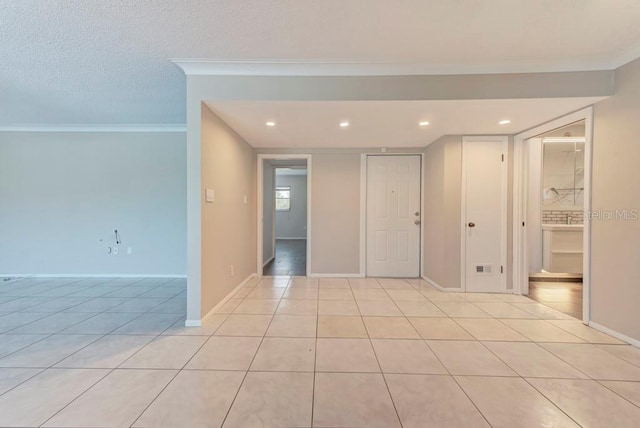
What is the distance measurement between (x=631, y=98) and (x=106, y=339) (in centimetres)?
489

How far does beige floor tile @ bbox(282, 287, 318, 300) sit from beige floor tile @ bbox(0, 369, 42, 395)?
2.13 m

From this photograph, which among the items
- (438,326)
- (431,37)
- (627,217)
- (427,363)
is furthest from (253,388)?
(627,217)

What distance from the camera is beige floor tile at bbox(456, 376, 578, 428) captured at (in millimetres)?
1327

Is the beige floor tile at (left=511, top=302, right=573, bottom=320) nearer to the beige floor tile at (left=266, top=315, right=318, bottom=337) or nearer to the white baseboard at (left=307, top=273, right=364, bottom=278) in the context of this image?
the white baseboard at (left=307, top=273, right=364, bottom=278)

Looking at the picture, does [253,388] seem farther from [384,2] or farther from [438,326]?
[384,2]

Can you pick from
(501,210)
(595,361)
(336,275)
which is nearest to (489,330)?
(595,361)

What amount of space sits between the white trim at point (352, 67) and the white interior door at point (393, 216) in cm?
193

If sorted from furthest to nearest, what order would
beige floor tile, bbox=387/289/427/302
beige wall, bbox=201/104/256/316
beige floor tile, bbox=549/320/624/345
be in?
beige floor tile, bbox=387/289/427/302 < beige wall, bbox=201/104/256/316 < beige floor tile, bbox=549/320/624/345

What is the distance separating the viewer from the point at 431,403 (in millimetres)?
1445

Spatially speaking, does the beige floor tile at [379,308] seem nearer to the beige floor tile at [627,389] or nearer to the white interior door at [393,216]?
the white interior door at [393,216]

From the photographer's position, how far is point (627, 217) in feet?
7.08

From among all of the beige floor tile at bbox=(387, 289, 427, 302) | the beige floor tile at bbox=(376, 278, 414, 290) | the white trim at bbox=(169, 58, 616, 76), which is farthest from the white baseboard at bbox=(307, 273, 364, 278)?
the white trim at bbox=(169, 58, 616, 76)

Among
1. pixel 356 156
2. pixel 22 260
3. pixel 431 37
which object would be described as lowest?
pixel 22 260

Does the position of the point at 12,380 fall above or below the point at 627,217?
below
